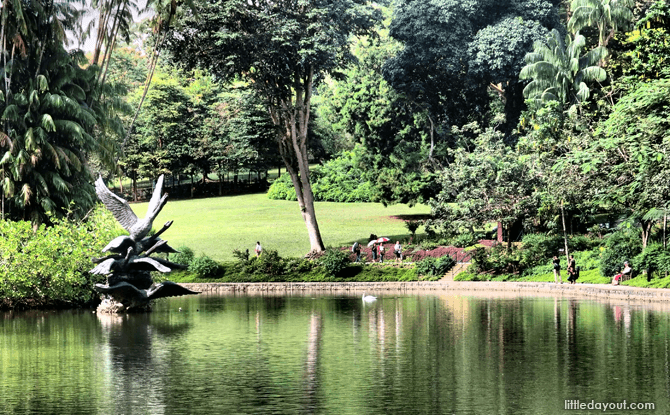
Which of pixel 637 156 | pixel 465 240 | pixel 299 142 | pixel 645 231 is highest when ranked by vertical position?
pixel 299 142

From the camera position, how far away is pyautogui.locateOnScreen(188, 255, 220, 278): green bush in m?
45.8

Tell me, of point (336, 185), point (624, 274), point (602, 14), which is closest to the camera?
point (624, 274)

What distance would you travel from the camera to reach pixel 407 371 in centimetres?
1856

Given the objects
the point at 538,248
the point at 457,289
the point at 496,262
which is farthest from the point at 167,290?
the point at 538,248

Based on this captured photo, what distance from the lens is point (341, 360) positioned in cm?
2016

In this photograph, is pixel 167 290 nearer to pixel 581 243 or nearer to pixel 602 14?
pixel 581 243

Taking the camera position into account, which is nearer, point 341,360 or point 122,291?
point 341,360

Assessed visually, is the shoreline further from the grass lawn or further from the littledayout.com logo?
A: the littledayout.com logo

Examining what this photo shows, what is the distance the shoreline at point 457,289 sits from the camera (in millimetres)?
34688

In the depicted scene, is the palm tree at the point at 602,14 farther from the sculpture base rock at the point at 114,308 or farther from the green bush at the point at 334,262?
the sculpture base rock at the point at 114,308

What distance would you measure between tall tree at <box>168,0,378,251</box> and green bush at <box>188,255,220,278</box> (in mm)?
6523

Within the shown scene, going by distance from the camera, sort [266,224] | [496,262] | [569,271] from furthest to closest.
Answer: [266,224]
[496,262]
[569,271]

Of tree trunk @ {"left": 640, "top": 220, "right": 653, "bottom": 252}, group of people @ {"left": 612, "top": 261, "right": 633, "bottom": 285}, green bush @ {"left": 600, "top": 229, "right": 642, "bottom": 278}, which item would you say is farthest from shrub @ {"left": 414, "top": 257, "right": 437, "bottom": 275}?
tree trunk @ {"left": 640, "top": 220, "right": 653, "bottom": 252}

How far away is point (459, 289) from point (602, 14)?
2333 cm
